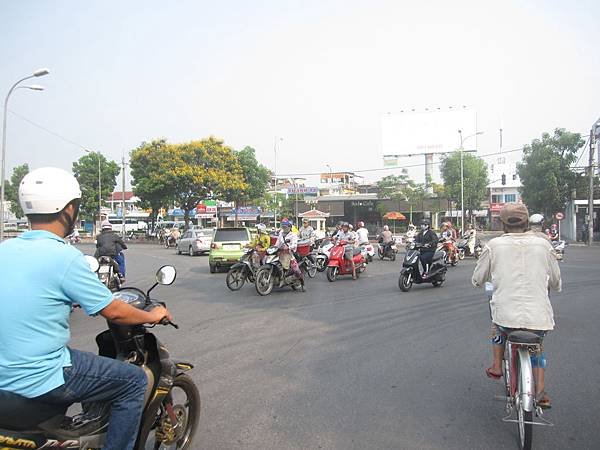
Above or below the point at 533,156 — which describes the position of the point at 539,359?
below

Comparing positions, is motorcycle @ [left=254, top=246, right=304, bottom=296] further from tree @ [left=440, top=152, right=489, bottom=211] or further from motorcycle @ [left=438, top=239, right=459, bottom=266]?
tree @ [left=440, top=152, right=489, bottom=211]

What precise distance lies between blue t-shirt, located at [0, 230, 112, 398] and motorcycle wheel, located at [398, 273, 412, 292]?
946cm

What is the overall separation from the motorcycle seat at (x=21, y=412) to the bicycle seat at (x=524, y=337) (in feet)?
9.34

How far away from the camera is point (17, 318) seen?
7.46 feet

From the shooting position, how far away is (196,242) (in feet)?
84.5

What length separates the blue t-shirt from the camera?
2.27 metres

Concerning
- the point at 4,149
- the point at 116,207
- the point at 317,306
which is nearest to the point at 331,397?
the point at 317,306

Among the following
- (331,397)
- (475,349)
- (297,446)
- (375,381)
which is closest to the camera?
(297,446)

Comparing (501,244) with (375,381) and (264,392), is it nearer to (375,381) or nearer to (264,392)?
(375,381)

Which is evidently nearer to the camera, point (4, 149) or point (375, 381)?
point (375, 381)

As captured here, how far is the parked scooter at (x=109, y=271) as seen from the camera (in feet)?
35.4

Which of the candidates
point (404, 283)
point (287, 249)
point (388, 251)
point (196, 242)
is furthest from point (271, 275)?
point (196, 242)

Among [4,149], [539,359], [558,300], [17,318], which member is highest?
[4,149]

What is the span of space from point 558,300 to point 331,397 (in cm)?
709
